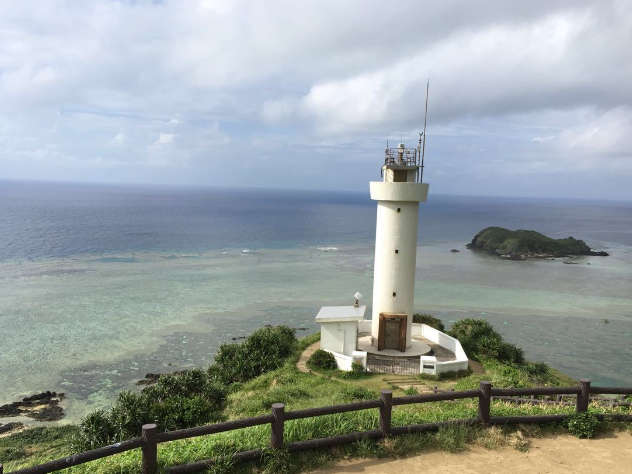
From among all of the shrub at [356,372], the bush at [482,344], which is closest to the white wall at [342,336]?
the shrub at [356,372]

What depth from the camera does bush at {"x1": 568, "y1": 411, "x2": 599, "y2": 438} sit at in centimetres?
898

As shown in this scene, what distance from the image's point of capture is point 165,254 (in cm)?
7144

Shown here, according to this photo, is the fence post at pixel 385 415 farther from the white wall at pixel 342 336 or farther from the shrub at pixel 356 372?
the white wall at pixel 342 336

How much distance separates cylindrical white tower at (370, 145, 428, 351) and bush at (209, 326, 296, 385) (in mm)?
4979

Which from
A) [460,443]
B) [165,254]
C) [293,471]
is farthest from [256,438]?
[165,254]

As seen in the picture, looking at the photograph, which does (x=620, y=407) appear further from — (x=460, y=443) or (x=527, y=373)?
(x=527, y=373)

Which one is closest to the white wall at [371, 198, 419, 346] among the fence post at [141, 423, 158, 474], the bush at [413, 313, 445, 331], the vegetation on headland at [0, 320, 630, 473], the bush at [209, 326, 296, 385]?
the vegetation on headland at [0, 320, 630, 473]

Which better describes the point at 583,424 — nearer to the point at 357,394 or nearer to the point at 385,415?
the point at 385,415

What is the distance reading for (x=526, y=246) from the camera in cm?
8619

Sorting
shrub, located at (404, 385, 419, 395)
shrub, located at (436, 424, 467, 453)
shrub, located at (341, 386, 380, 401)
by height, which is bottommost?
shrub, located at (404, 385, 419, 395)

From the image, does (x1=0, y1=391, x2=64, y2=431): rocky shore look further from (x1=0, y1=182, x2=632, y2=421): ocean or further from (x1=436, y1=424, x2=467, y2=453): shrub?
(x1=436, y1=424, x2=467, y2=453): shrub

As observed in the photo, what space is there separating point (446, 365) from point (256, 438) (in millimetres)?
13503

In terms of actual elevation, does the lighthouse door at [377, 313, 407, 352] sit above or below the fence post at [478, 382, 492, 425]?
below

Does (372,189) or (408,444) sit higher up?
(372,189)
